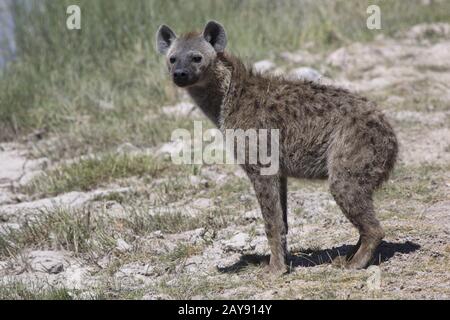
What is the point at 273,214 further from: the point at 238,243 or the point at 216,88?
the point at 216,88

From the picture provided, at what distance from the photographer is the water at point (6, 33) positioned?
12.4 m

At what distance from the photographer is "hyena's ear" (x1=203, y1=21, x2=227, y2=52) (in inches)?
252

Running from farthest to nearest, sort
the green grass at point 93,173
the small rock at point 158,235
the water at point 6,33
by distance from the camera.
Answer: the water at point 6,33 → the green grass at point 93,173 → the small rock at point 158,235

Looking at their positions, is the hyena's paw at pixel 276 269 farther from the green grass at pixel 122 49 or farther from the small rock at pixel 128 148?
the green grass at pixel 122 49

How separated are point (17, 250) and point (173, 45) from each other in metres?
2.09

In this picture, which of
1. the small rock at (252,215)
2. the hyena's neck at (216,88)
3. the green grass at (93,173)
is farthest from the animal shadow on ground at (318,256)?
the green grass at (93,173)

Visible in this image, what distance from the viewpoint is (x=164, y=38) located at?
6730 mm

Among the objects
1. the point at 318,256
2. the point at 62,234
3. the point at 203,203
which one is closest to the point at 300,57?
the point at 203,203

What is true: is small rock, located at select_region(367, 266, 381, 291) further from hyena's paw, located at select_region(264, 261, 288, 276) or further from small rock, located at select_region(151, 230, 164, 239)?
small rock, located at select_region(151, 230, 164, 239)

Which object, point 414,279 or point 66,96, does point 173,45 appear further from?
point 66,96

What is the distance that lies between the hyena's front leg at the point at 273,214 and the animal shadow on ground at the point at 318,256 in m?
0.16

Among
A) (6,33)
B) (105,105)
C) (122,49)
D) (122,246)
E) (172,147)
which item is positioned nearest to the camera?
(122,246)

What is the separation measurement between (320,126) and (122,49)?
687 cm
